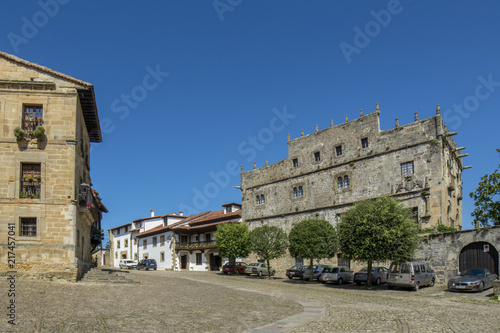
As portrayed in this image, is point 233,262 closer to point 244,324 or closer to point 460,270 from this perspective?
point 460,270

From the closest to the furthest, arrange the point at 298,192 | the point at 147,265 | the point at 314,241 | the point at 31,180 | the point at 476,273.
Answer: the point at 31,180 → the point at 476,273 → the point at 314,241 → the point at 298,192 → the point at 147,265

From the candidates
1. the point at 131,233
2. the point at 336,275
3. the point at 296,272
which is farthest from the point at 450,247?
the point at 131,233

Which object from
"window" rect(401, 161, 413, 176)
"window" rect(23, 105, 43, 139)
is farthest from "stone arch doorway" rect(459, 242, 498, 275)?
"window" rect(23, 105, 43, 139)

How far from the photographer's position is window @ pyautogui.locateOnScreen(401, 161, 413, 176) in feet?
116

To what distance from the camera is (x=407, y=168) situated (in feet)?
117

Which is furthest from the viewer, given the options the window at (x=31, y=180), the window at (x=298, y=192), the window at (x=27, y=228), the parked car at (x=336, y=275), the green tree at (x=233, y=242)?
the window at (x=298, y=192)

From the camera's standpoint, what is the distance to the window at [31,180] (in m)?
21.5

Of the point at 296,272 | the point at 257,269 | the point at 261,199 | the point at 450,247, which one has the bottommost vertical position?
the point at 257,269

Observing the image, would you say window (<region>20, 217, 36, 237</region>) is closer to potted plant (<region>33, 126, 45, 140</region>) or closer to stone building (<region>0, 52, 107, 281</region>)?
stone building (<region>0, 52, 107, 281</region>)

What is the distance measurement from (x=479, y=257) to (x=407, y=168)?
9.84m

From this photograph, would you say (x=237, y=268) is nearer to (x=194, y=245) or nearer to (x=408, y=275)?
(x=194, y=245)

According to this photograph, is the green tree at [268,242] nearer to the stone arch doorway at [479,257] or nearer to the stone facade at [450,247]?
the stone facade at [450,247]

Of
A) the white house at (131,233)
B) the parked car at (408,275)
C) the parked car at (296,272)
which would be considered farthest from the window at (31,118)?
the white house at (131,233)

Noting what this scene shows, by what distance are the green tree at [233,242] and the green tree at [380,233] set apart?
1385 centimetres
